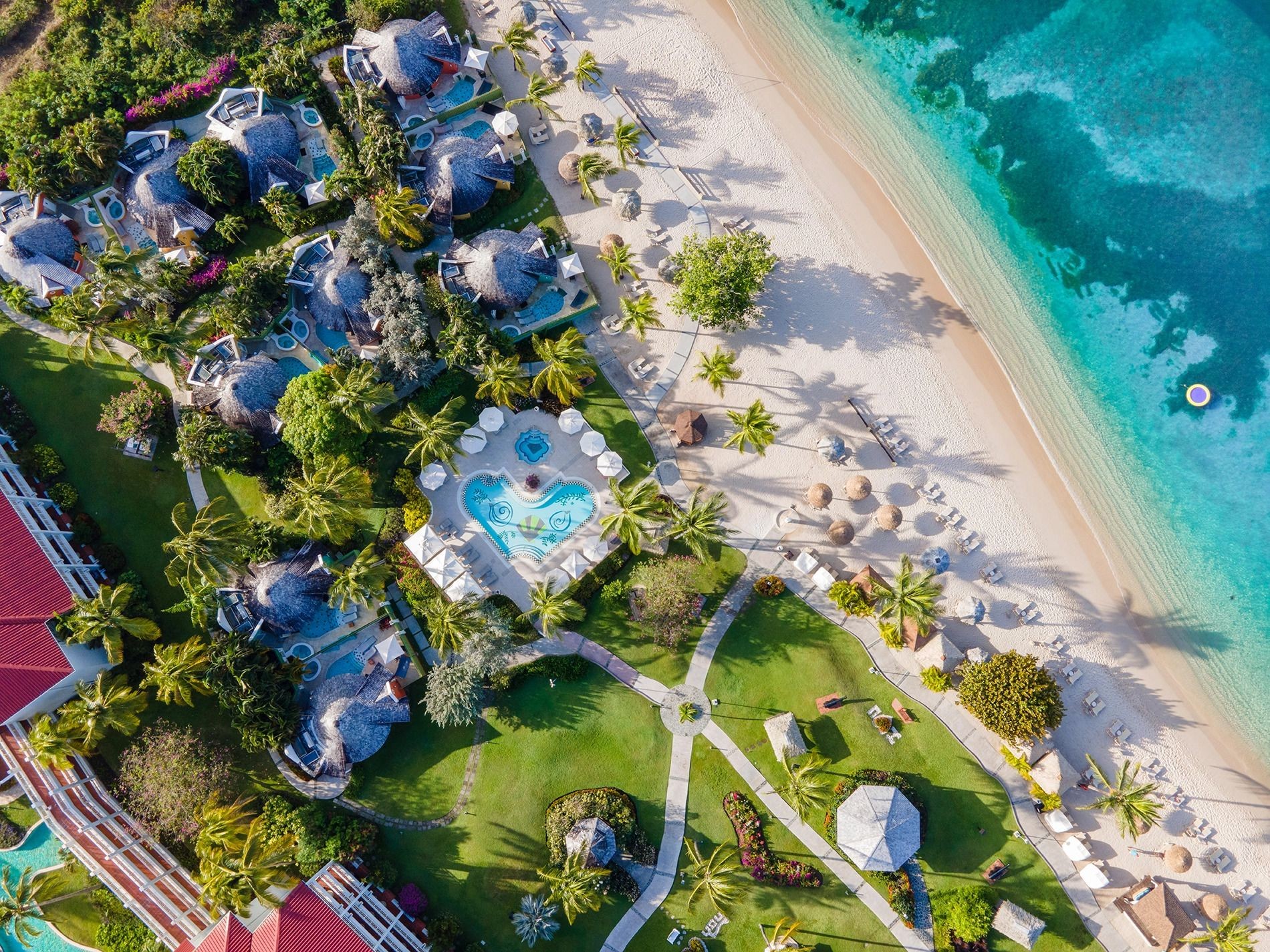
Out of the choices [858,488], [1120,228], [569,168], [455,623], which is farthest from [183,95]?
[1120,228]

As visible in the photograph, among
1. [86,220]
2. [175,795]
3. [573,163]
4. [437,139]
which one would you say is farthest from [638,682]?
[86,220]

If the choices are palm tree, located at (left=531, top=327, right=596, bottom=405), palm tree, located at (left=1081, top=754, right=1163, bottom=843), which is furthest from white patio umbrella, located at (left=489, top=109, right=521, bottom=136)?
palm tree, located at (left=1081, top=754, right=1163, bottom=843)

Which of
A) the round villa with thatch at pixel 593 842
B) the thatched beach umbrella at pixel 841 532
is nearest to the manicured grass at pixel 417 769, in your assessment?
the round villa with thatch at pixel 593 842

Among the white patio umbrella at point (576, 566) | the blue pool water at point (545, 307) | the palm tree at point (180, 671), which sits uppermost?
the blue pool water at point (545, 307)

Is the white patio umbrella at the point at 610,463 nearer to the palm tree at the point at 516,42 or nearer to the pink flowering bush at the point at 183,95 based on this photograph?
the palm tree at the point at 516,42

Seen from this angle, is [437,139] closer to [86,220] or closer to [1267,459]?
[86,220]

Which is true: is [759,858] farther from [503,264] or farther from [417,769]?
[503,264]
